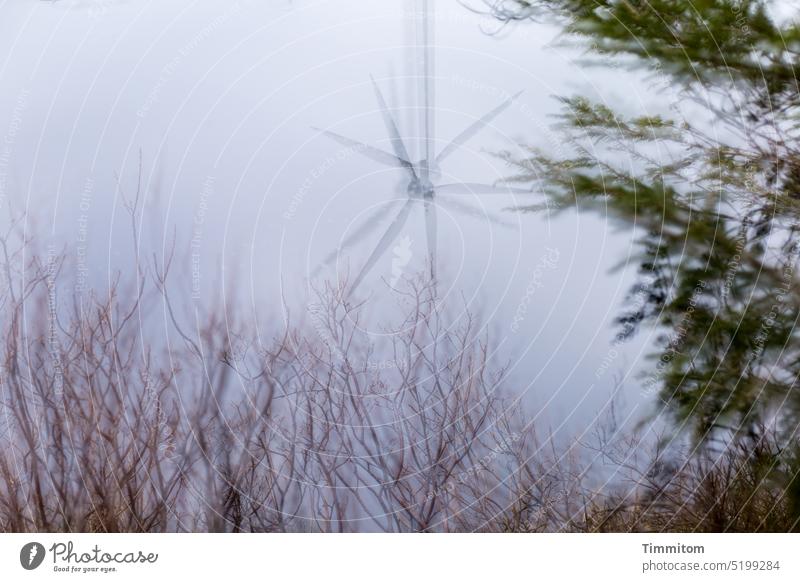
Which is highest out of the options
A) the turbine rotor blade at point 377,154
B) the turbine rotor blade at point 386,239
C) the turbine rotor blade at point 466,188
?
the turbine rotor blade at point 377,154

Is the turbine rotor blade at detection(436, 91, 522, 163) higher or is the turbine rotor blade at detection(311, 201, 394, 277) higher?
the turbine rotor blade at detection(436, 91, 522, 163)

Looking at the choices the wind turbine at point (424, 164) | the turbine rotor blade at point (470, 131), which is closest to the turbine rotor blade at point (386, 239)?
the wind turbine at point (424, 164)

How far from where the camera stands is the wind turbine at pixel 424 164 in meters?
1.44

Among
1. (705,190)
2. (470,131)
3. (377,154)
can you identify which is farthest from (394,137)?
(705,190)

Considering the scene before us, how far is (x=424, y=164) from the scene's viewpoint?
1442 mm

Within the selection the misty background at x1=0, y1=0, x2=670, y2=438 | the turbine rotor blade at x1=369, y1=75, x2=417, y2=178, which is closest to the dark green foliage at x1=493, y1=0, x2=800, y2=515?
the misty background at x1=0, y1=0, x2=670, y2=438

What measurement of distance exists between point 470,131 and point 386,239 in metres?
0.26

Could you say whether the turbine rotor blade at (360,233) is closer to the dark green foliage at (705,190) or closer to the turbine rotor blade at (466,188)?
the turbine rotor blade at (466,188)

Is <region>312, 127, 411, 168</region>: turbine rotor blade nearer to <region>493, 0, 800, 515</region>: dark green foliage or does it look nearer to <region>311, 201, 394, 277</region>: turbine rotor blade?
<region>311, 201, 394, 277</region>: turbine rotor blade

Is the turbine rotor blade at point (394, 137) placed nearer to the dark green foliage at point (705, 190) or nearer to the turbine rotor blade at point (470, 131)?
the turbine rotor blade at point (470, 131)

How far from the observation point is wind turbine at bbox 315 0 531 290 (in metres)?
1.44

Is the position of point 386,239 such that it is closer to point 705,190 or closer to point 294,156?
point 294,156

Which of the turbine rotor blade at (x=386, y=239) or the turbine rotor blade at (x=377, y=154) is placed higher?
the turbine rotor blade at (x=377, y=154)
